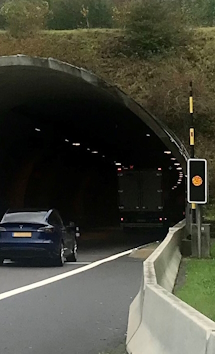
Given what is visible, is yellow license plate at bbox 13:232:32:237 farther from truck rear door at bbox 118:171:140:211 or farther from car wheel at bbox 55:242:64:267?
truck rear door at bbox 118:171:140:211

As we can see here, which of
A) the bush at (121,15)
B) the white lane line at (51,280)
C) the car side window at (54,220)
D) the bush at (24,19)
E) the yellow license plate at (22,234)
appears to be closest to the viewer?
the white lane line at (51,280)

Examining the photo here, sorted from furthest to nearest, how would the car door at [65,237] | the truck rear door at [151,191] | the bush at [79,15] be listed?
1. the bush at [79,15]
2. the truck rear door at [151,191]
3. the car door at [65,237]

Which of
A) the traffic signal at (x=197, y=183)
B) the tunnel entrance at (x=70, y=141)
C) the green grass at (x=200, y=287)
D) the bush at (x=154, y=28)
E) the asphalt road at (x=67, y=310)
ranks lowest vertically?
the asphalt road at (x=67, y=310)

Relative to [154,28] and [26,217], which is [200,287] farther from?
[154,28]

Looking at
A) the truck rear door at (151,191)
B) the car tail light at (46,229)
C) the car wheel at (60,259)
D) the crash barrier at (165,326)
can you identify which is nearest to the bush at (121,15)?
A: the truck rear door at (151,191)

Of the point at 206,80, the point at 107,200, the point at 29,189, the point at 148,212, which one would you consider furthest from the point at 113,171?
the point at 206,80

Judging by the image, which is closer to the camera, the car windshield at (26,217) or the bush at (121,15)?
the car windshield at (26,217)

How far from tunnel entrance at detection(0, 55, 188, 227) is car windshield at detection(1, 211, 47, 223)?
255 inches

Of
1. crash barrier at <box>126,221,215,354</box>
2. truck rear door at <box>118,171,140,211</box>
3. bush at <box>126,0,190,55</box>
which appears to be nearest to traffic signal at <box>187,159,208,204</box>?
crash barrier at <box>126,221,215,354</box>

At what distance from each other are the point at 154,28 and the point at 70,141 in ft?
39.2

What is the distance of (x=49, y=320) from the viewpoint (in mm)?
10664

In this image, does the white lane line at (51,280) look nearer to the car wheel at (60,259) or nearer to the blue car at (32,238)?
the car wheel at (60,259)

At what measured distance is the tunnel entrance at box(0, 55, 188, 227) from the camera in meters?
27.5

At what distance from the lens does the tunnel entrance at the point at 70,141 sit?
90.3ft
